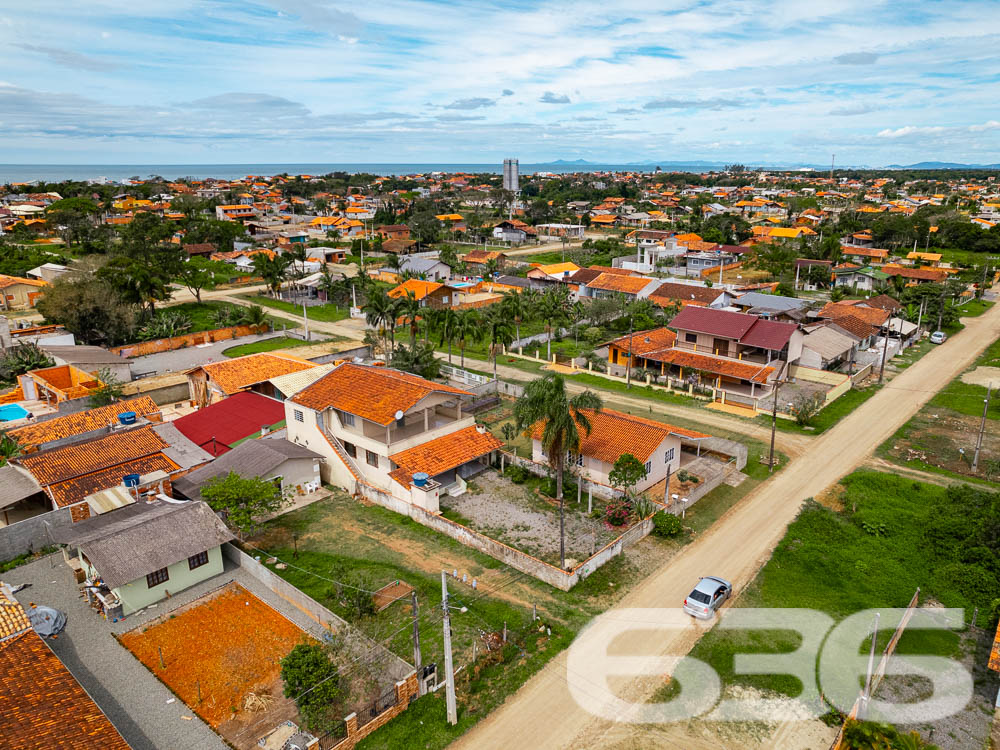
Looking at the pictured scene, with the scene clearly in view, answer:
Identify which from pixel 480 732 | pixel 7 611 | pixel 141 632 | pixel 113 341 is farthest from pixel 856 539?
pixel 113 341

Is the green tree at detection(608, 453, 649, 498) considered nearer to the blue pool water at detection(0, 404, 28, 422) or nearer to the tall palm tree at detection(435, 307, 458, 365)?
the tall palm tree at detection(435, 307, 458, 365)

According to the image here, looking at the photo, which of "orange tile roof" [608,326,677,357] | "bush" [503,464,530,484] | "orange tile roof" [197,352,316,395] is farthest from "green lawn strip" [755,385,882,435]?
"orange tile roof" [197,352,316,395]

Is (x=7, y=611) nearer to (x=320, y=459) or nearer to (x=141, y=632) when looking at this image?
(x=141, y=632)

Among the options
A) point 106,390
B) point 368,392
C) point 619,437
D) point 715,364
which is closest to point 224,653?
point 368,392

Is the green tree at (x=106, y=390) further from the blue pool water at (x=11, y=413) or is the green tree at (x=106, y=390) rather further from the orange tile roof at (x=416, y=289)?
the orange tile roof at (x=416, y=289)

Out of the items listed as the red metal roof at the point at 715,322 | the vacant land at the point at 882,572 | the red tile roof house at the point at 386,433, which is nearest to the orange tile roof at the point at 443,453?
the red tile roof house at the point at 386,433
